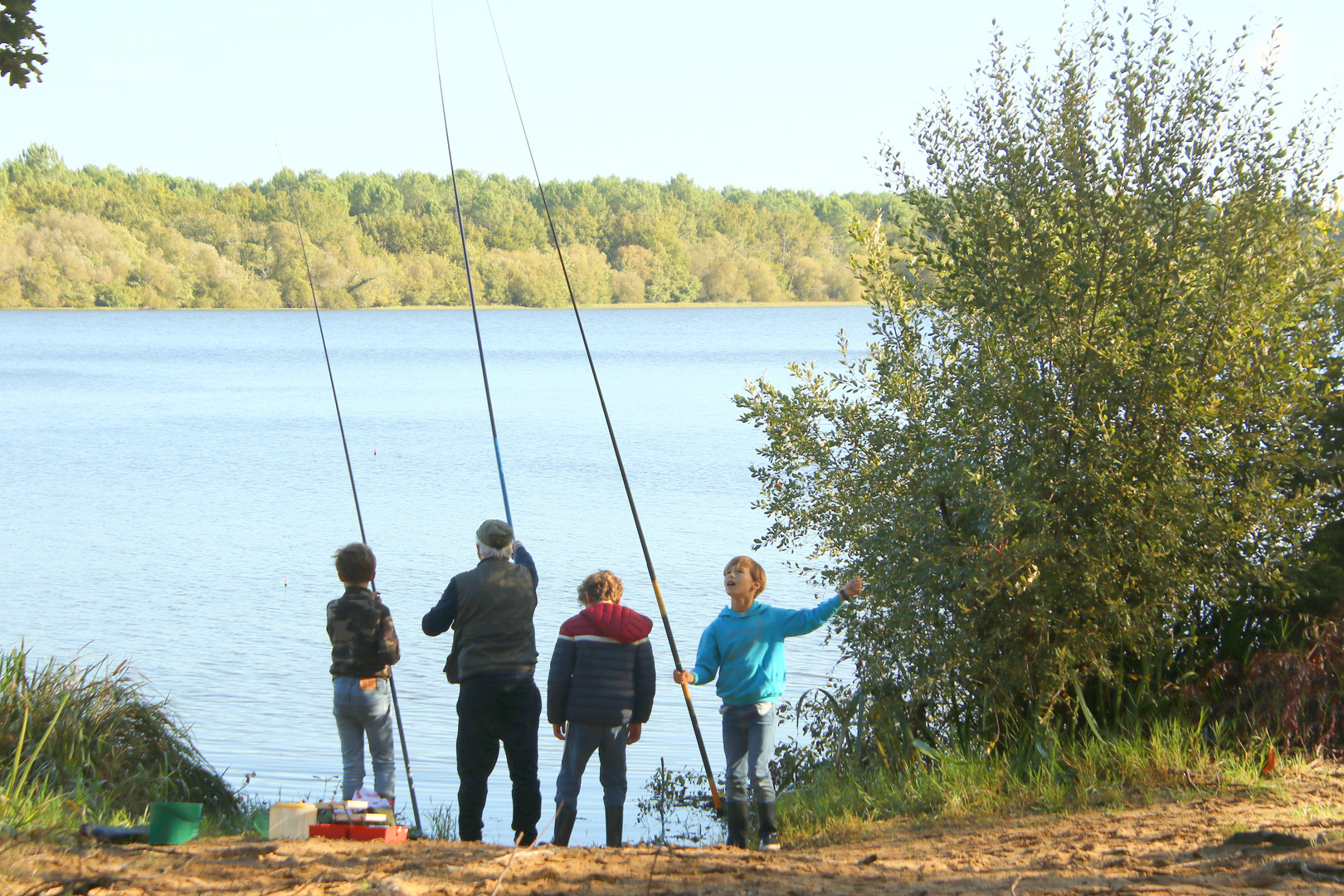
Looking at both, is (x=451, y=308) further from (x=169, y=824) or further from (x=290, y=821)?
(x=169, y=824)

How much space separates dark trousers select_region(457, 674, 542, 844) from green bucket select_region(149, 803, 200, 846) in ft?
4.35

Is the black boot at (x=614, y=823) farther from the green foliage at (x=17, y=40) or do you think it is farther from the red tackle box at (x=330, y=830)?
the green foliage at (x=17, y=40)

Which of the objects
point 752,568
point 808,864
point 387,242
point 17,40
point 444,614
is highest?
point 387,242

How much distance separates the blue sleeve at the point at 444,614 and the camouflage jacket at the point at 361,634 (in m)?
0.21

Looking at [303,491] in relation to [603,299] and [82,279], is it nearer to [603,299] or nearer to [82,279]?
[82,279]

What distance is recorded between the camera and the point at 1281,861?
4.11 metres

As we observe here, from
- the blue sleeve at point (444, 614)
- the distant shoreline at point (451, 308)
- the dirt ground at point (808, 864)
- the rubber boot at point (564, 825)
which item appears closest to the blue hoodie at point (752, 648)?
the dirt ground at point (808, 864)

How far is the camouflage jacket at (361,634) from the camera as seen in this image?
570 centimetres

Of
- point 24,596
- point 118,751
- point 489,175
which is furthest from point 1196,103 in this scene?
point 489,175

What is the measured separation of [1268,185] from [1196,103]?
517mm

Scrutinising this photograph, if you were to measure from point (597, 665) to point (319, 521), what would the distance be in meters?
14.3

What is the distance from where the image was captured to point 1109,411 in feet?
19.9

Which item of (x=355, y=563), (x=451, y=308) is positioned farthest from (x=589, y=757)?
(x=451, y=308)

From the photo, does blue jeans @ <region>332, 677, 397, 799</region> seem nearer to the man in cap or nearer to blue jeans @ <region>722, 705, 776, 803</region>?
the man in cap
